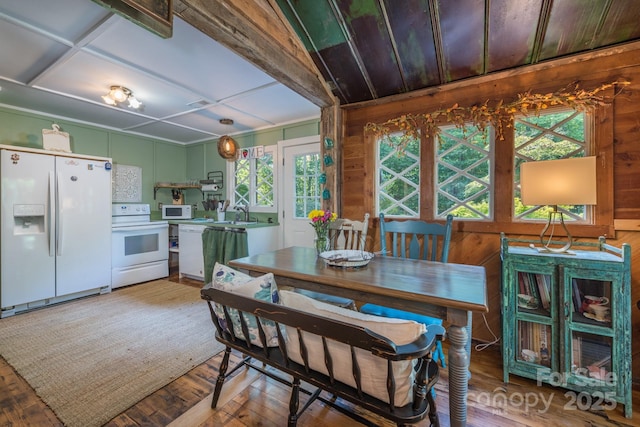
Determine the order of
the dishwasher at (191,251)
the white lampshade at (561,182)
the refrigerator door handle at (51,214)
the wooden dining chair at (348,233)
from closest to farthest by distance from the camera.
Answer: the white lampshade at (561,182), the wooden dining chair at (348,233), the refrigerator door handle at (51,214), the dishwasher at (191,251)

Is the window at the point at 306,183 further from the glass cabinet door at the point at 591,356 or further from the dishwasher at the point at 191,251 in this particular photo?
the glass cabinet door at the point at 591,356

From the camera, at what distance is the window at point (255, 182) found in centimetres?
419

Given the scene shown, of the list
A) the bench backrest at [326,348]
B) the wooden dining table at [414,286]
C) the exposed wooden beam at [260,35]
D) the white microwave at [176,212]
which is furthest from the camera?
the white microwave at [176,212]

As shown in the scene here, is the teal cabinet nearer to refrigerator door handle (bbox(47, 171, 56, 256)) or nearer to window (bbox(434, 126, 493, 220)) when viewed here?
window (bbox(434, 126, 493, 220))

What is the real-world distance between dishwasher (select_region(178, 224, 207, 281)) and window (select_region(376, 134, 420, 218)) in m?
2.66

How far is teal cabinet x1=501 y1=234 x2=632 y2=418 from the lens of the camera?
157 cm

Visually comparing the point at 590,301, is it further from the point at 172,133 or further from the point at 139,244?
the point at 172,133

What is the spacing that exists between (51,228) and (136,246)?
3.19 ft

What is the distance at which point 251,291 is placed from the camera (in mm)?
1250

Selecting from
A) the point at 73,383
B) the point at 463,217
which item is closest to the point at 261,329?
the point at 73,383

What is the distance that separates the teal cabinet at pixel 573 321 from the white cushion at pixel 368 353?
129 centimetres

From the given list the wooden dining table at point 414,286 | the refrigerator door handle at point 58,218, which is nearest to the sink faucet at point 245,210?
the refrigerator door handle at point 58,218

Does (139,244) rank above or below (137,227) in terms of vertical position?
below

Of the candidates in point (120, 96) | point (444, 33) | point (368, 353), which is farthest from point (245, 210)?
point (368, 353)
